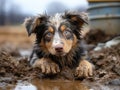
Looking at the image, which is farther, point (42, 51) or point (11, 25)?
point (11, 25)

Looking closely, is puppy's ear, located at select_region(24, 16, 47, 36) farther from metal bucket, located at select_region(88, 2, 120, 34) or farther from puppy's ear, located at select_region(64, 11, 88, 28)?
metal bucket, located at select_region(88, 2, 120, 34)

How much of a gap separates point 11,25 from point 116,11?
2233 cm

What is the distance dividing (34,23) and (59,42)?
84 cm

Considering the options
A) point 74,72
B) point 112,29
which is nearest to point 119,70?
point 74,72

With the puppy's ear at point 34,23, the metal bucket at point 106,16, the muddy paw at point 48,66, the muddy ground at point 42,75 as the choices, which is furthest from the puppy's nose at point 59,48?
A: the metal bucket at point 106,16

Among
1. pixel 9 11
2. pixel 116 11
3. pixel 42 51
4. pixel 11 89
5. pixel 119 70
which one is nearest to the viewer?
pixel 11 89

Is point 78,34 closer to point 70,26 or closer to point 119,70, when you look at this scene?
point 70,26

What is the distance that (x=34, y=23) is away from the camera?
6172 mm

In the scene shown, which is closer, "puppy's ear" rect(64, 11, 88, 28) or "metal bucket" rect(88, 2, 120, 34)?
"puppy's ear" rect(64, 11, 88, 28)

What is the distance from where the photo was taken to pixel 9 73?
18.9 feet

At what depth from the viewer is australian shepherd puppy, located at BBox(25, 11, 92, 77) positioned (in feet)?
18.5

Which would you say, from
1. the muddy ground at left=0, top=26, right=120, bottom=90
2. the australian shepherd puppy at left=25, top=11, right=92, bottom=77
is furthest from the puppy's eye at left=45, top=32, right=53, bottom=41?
the muddy ground at left=0, top=26, right=120, bottom=90

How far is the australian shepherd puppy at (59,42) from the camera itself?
18.5 ft

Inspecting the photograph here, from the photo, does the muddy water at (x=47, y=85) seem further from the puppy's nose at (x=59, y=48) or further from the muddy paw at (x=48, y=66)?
the puppy's nose at (x=59, y=48)
